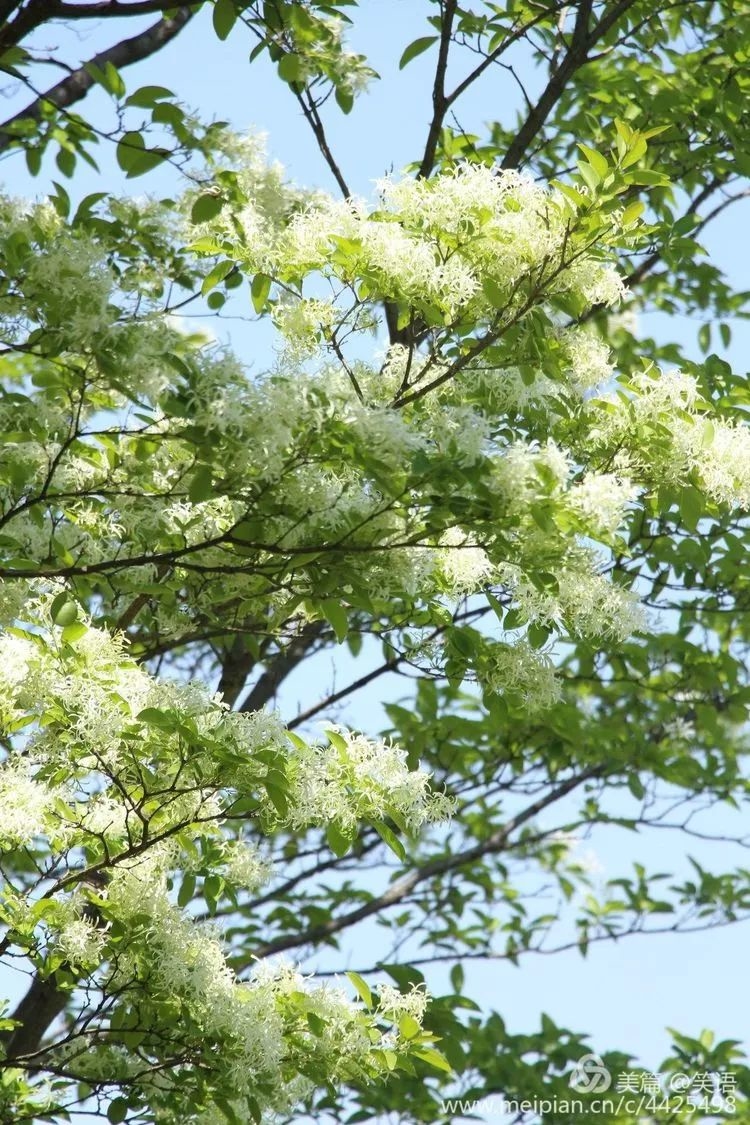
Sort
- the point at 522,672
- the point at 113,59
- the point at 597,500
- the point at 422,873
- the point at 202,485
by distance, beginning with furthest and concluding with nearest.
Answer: the point at 422,873 → the point at 113,59 → the point at 522,672 → the point at 597,500 → the point at 202,485

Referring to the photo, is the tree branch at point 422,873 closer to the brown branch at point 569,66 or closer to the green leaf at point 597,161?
the brown branch at point 569,66

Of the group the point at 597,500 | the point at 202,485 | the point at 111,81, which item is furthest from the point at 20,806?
the point at 111,81

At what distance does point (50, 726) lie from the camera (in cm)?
269

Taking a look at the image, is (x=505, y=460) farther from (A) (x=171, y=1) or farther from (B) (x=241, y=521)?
(A) (x=171, y=1)

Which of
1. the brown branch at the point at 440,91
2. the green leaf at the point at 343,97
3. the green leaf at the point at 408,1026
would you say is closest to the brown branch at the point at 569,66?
the brown branch at the point at 440,91

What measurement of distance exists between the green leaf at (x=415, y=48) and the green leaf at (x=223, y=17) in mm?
971

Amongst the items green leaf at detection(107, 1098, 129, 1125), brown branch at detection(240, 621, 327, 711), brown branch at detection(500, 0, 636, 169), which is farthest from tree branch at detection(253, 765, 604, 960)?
brown branch at detection(500, 0, 636, 169)

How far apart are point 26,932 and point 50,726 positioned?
1.41ft

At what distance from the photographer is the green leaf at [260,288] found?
280 centimetres

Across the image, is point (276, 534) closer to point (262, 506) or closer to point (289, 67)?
point (262, 506)

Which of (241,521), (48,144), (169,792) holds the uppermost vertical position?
(48,144)

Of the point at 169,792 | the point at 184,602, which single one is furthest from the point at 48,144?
the point at 169,792

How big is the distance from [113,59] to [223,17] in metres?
0.98

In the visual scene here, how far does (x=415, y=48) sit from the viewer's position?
356 centimetres
